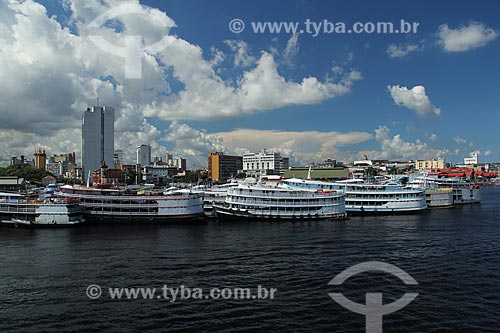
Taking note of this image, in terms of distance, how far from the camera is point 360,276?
2745 centimetres

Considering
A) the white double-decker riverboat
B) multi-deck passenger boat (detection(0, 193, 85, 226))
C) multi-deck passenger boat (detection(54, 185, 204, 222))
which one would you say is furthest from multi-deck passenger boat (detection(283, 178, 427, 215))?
multi-deck passenger boat (detection(0, 193, 85, 226))

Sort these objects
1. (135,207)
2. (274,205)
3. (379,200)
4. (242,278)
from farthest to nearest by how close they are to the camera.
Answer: (379,200) < (274,205) < (135,207) < (242,278)

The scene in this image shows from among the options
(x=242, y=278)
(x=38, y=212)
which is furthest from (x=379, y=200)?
(x=38, y=212)

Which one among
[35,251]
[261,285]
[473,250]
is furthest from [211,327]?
[473,250]

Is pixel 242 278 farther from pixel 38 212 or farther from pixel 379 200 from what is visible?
pixel 379 200

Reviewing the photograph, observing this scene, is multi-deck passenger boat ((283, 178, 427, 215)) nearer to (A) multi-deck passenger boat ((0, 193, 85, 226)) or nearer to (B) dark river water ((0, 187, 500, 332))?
(B) dark river water ((0, 187, 500, 332))

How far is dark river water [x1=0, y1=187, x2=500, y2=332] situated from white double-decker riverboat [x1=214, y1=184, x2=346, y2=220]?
434 inches

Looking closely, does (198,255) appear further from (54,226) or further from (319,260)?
(54,226)

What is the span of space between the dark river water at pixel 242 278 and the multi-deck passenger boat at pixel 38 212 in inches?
133

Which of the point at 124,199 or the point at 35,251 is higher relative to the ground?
the point at 124,199

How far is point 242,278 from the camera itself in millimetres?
26516

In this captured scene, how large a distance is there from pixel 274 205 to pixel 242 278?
32.2 meters

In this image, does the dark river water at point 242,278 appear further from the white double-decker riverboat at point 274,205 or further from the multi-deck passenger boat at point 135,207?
the white double-decker riverboat at point 274,205

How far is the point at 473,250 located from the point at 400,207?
3451 cm
